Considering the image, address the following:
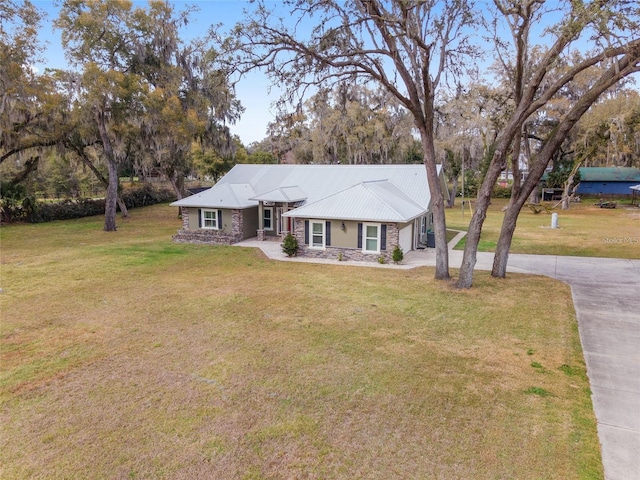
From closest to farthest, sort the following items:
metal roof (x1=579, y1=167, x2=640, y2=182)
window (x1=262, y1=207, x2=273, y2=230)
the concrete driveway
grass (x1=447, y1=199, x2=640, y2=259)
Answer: the concrete driveway → grass (x1=447, y1=199, x2=640, y2=259) → window (x1=262, y1=207, x2=273, y2=230) → metal roof (x1=579, y1=167, x2=640, y2=182)

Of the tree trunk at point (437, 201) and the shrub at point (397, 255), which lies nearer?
the tree trunk at point (437, 201)

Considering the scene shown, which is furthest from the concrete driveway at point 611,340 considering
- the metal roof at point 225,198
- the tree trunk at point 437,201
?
the metal roof at point 225,198

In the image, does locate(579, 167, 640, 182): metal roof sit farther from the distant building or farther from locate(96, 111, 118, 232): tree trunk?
locate(96, 111, 118, 232): tree trunk

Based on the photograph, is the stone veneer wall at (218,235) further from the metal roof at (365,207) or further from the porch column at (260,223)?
the metal roof at (365,207)

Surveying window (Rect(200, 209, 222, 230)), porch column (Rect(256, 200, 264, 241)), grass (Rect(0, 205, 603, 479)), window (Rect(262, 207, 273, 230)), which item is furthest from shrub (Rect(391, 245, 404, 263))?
window (Rect(200, 209, 222, 230))

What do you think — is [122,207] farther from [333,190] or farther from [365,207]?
[365,207]
